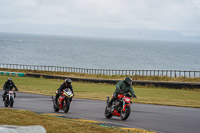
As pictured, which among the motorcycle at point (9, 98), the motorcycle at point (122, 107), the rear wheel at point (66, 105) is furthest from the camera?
the motorcycle at point (9, 98)

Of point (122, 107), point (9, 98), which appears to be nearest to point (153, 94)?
point (9, 98)

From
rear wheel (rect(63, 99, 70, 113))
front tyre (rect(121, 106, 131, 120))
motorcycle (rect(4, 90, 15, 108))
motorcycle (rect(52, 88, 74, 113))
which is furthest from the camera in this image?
motorcycle (rect(4, 90, 15, 108))

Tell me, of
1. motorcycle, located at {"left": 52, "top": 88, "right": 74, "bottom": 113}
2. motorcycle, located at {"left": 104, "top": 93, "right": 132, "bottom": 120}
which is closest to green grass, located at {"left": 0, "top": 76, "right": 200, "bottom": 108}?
motorcycle, located at {"left": 52, "top": 88, "right": 74, "bottom": 113}

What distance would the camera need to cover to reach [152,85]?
39.8 metres

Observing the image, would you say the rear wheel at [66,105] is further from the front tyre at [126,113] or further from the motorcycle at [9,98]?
the motorcycle at [9,98]

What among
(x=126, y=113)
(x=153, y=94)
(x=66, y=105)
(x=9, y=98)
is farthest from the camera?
(x=153, y=94)

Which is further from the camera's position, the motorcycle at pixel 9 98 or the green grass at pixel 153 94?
the green grass at pixel 153 94

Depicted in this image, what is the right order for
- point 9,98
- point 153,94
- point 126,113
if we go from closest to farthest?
point 126,113, point 9,98, point 153,94

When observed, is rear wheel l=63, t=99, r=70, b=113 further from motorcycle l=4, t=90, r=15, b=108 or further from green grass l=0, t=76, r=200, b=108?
green grass l=0, t=76, r=200, b=108

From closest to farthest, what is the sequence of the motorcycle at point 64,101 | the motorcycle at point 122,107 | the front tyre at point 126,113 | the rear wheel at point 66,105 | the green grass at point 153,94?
the motorcycle at point 122,107
the front tyre at point 126,113
the motorcycle at point 64,101
the rear wheel at point 66,105
the green grass at point 153,94

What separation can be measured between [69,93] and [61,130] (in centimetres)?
738

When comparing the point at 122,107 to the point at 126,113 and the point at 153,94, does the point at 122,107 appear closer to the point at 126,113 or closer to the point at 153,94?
the point at 126,113

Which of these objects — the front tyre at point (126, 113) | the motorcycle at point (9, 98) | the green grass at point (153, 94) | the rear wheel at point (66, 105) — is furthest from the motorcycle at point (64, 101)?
the green grass at point (153, 94)

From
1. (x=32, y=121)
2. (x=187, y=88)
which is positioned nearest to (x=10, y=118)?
(x=32, y=121)
